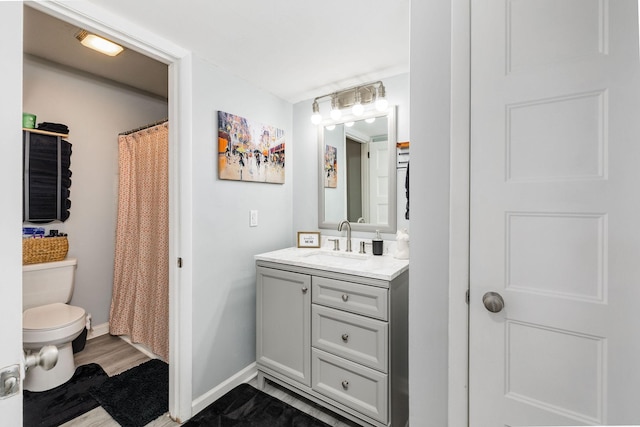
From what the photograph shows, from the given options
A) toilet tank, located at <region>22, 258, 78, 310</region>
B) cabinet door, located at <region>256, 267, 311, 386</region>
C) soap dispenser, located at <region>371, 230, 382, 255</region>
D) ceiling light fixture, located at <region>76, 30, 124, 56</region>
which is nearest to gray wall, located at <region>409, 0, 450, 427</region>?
cabinet door, located at <region>256, 267, 311, 386</region>

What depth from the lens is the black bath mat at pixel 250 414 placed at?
1676 millimetres

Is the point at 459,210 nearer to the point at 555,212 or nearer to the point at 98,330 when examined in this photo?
the point at 555,212

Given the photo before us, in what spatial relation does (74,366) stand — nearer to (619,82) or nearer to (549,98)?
(549,98)

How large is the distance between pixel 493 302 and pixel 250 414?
1.58 metres

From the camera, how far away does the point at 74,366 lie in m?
2.12

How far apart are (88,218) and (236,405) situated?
2.12 metres

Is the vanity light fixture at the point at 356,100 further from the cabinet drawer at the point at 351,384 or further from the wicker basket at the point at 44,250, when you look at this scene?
the wicker basket at the point at 44,250

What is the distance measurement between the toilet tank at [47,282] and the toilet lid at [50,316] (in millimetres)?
63

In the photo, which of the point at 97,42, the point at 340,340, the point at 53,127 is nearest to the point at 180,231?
the point at 340,340

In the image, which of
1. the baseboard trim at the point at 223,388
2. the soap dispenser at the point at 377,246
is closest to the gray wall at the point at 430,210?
the soap dispenser at the point at 377,246

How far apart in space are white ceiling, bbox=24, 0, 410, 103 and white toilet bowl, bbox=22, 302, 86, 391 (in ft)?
6.27

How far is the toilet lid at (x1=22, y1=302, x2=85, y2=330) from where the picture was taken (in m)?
1.90
